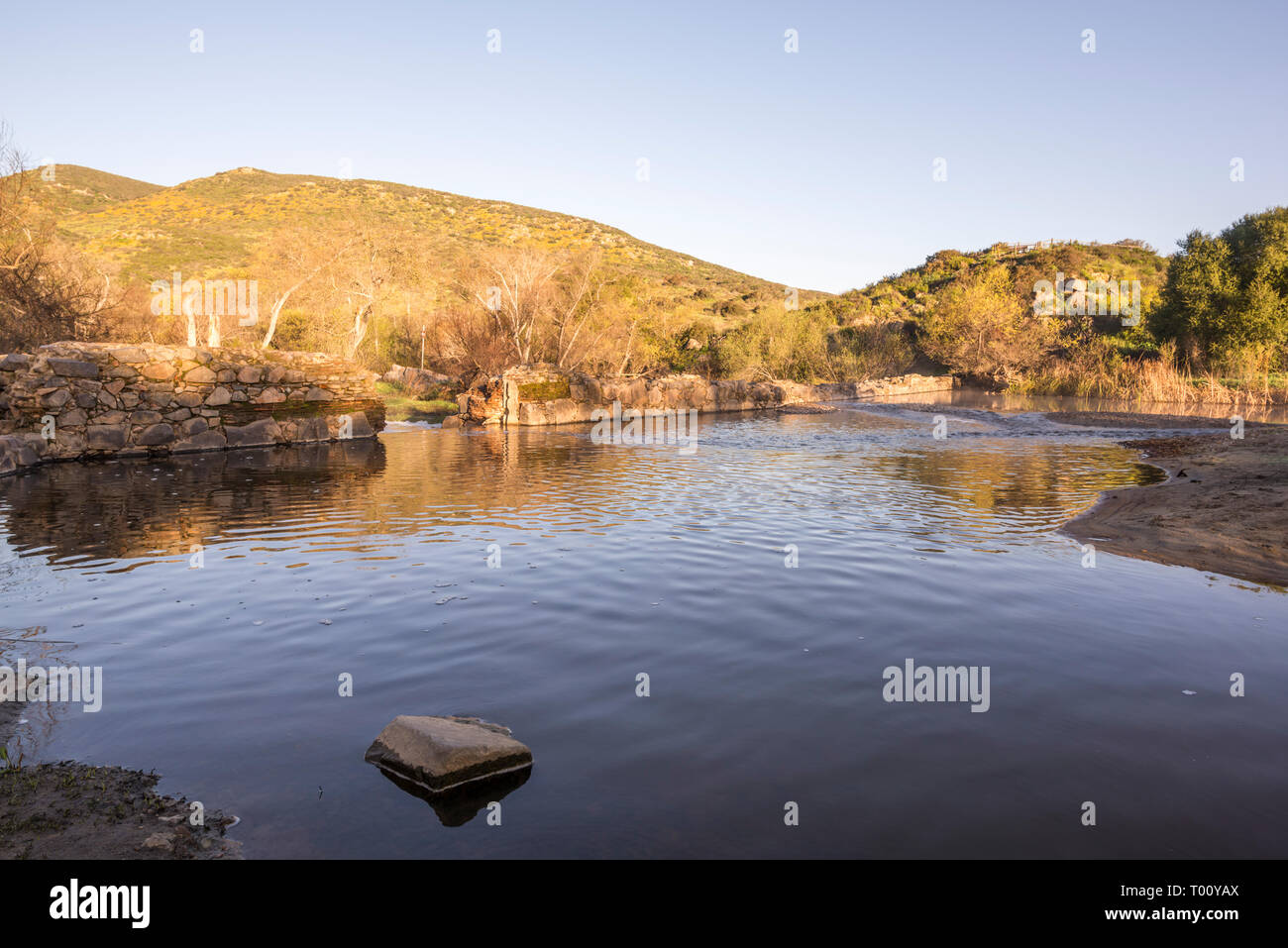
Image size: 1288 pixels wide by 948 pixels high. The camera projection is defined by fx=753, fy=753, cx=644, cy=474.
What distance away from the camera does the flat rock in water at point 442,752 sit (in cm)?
352

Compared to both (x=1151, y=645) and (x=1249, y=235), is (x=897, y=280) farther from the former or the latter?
(x=1151, y=645)

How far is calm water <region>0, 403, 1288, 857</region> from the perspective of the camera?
3.29 meters

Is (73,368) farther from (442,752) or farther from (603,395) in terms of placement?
(603,395)

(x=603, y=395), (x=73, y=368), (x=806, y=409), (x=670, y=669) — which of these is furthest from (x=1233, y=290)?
(x=73, y=368)

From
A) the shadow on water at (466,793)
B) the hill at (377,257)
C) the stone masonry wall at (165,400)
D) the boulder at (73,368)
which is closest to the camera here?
the shadow on water at (466,793)

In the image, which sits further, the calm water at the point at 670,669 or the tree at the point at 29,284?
the tree at the point at 29,284

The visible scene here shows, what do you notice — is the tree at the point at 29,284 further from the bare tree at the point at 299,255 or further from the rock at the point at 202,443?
the bare tree at the point at 299,255

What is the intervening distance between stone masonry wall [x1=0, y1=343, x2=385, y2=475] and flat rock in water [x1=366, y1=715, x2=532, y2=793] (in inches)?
535

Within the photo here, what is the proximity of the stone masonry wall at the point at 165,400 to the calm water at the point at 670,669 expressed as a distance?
5.42 metres

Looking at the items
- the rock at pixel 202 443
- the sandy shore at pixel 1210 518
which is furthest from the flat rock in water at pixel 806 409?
the rock at pixel 202 443

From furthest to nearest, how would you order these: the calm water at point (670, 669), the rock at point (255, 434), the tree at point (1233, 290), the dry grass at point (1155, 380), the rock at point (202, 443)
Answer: the tree at point (1233, 290)
the dry grass at point (1155, 380)
the rock at point (255, 434)
the rock at point (202, 443)
the calm water at point (670, 669)

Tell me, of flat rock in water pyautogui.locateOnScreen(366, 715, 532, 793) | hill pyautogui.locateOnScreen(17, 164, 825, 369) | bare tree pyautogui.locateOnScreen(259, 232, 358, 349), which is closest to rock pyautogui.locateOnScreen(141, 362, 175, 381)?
hill pyautogui.locateOnScreen(17, 164, 825, 369)

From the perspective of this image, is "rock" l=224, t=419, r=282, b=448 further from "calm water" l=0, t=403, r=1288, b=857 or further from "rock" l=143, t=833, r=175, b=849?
"rock" l=143, t=833, r=175, b=849
